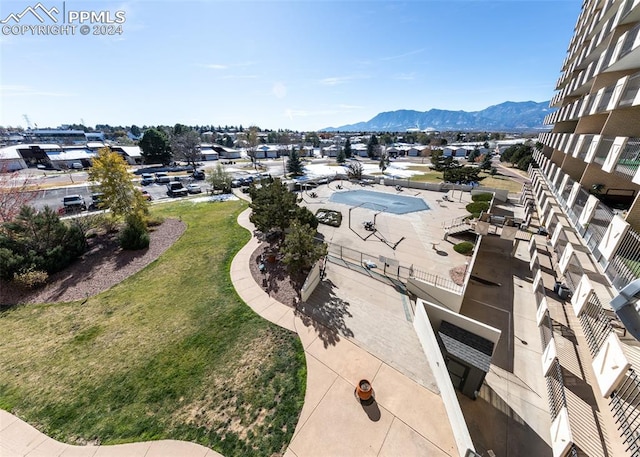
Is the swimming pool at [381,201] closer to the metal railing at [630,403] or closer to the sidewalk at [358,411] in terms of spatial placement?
the sidewalk at [358,411]

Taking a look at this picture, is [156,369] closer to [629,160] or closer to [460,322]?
[460,322]

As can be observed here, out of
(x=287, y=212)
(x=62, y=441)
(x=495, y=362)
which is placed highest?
(x=287, y=212)

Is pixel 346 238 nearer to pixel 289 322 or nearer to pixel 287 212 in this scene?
pixel 287 212

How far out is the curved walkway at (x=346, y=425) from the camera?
25.3 feet

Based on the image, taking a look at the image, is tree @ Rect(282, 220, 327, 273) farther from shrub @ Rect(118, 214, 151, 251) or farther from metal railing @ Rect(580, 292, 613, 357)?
shrub @ Rect(118, 214, 151, 251)

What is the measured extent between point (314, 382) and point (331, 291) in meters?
5.98

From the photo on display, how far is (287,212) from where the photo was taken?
19688 mm

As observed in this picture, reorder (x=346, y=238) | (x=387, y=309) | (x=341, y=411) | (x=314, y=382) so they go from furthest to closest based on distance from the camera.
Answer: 1. (x=346, y=238)
2. (x=387, y=309)
3. (x=314, y=382)
4. (x=341, y=411)

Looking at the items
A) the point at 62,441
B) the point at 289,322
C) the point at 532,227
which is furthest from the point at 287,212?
the point at 532,227

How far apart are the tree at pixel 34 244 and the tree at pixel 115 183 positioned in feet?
13.3

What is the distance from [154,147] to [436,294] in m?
75.3

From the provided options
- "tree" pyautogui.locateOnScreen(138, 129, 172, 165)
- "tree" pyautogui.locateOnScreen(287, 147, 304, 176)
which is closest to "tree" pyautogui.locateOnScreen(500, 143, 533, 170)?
"tree" pyautogui.locateOnScreen(287, 147, 304, 176)

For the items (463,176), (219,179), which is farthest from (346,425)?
(463,176)

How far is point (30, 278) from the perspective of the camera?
15.1m
